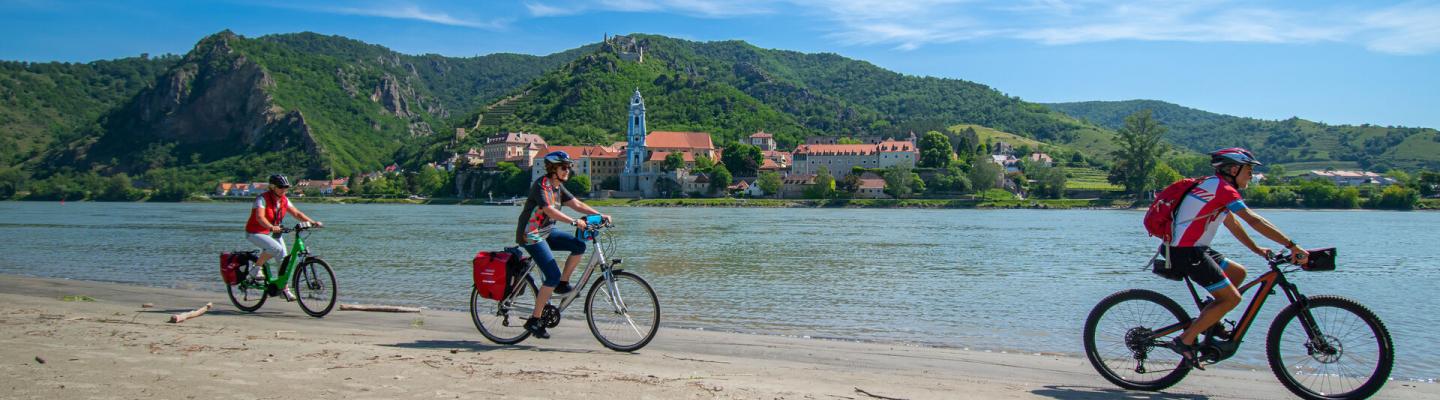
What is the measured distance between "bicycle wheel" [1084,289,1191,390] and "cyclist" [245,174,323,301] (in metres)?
8.90

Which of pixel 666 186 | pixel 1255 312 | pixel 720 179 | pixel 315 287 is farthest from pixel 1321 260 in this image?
pixel 666 186

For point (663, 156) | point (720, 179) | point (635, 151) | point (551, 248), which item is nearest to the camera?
point (551, 248)

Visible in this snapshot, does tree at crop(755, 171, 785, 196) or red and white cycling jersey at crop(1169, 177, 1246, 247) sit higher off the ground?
red and white cycling jersey at crop(1169, 177, 1246, 247)

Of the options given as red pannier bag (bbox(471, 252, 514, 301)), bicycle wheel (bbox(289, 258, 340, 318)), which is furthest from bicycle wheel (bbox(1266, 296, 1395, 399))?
bicycle wheel (bbox(289, 258, 340, 318))

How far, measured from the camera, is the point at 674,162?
148 m

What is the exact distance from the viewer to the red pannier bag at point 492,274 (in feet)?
27.8

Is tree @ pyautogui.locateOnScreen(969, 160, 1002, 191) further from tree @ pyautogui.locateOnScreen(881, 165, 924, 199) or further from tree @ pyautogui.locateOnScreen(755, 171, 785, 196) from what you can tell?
tree @ pyautogui.locateOnScreen(755, 171, 785, 196)

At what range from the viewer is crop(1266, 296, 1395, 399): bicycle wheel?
6195 mm

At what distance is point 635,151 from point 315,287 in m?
143

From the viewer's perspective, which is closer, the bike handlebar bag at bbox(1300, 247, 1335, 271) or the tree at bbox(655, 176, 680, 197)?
the bike handlebar bag at bbox(1300, 247, 1335, 271)

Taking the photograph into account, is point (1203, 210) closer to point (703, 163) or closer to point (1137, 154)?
point (1137, 154)

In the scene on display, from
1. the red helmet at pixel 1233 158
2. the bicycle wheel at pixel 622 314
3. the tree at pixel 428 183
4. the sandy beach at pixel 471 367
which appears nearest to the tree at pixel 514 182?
the tree at pixel 428 183

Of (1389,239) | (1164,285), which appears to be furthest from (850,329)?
(1389,239)

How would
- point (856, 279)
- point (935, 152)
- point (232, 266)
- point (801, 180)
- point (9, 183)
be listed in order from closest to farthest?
1. point (232, 266)
2. point (856, 279)
3. point (801, 180)
4. point (935, 152)
5. point (9, 183)
